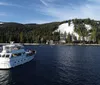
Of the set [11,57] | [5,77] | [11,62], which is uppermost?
[11,57]

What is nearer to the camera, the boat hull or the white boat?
the boat hull

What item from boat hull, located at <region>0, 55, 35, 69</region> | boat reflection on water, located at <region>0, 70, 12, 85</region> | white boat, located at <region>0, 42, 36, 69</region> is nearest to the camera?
boat reflection on water, located at <region>0, 70, 12, 85</region>

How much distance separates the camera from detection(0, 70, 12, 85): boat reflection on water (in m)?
65.1

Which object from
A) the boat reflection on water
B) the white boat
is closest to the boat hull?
the white boat

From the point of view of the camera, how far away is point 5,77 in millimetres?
71812

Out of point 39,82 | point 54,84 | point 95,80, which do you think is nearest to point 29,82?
point 39,82

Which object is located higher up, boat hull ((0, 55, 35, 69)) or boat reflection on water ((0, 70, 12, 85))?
boat hull ((0, 55, 35, 69))

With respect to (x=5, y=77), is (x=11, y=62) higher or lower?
higher

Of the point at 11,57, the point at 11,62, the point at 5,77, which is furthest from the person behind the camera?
the point at 11,57

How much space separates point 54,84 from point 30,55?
5164 centimetres

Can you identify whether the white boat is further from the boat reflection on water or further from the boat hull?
the boat reflection on water

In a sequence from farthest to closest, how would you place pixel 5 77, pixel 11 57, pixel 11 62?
pixel 11 57
pixel 11 62
pixel 5 77

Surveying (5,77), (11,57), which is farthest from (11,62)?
(5,77)

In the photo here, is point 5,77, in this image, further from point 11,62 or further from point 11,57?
point 11,57
